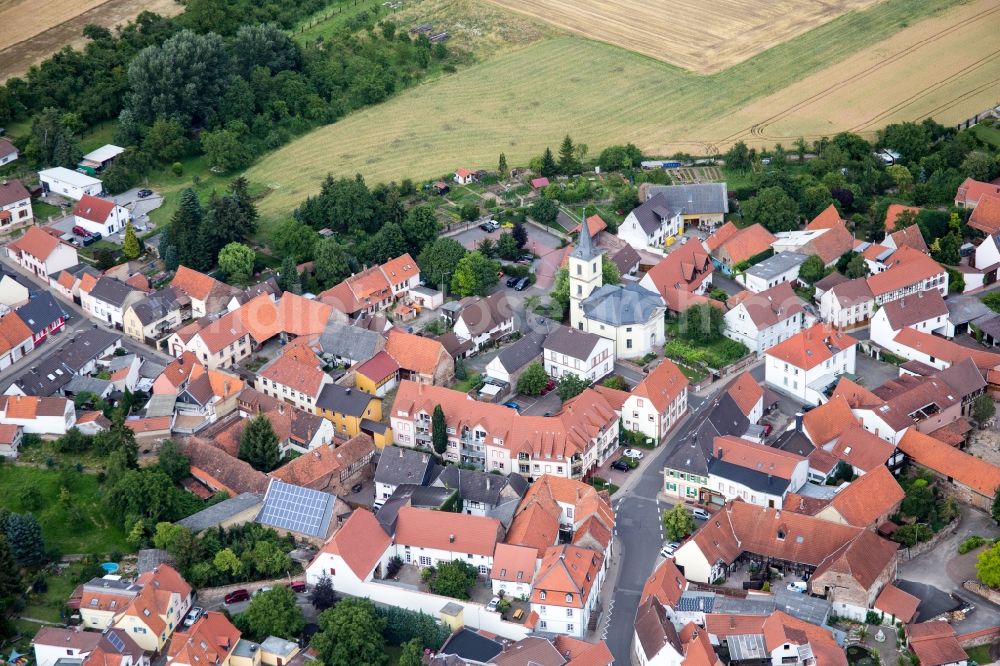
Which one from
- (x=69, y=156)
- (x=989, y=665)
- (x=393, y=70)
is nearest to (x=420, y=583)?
(x=989, y=665)

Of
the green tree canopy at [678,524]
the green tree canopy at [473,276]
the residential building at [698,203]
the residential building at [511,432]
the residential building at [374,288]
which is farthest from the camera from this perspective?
the residential building at [698,203]

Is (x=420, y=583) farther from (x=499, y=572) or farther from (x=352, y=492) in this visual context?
(x=352, y=492)

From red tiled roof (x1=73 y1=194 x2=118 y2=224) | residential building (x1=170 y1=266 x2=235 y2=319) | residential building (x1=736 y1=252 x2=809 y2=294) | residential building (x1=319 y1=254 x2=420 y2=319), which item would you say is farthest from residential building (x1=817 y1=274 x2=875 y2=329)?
red tiled roof (x1=73 y1=194 x2=118 y2=224)

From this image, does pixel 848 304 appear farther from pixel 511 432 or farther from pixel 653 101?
pixel 653 101

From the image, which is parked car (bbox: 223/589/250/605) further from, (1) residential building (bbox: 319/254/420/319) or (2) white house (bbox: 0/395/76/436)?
(1) residential building (bbox: 319/254/420/319)

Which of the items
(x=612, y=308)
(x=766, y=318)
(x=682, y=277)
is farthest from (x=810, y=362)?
(x=682, y=277)

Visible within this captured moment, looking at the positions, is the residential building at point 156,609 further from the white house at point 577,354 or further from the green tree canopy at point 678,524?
the white house at point 577,354

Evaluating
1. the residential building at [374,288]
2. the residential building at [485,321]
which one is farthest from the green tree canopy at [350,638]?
the residential building at [374,288]
